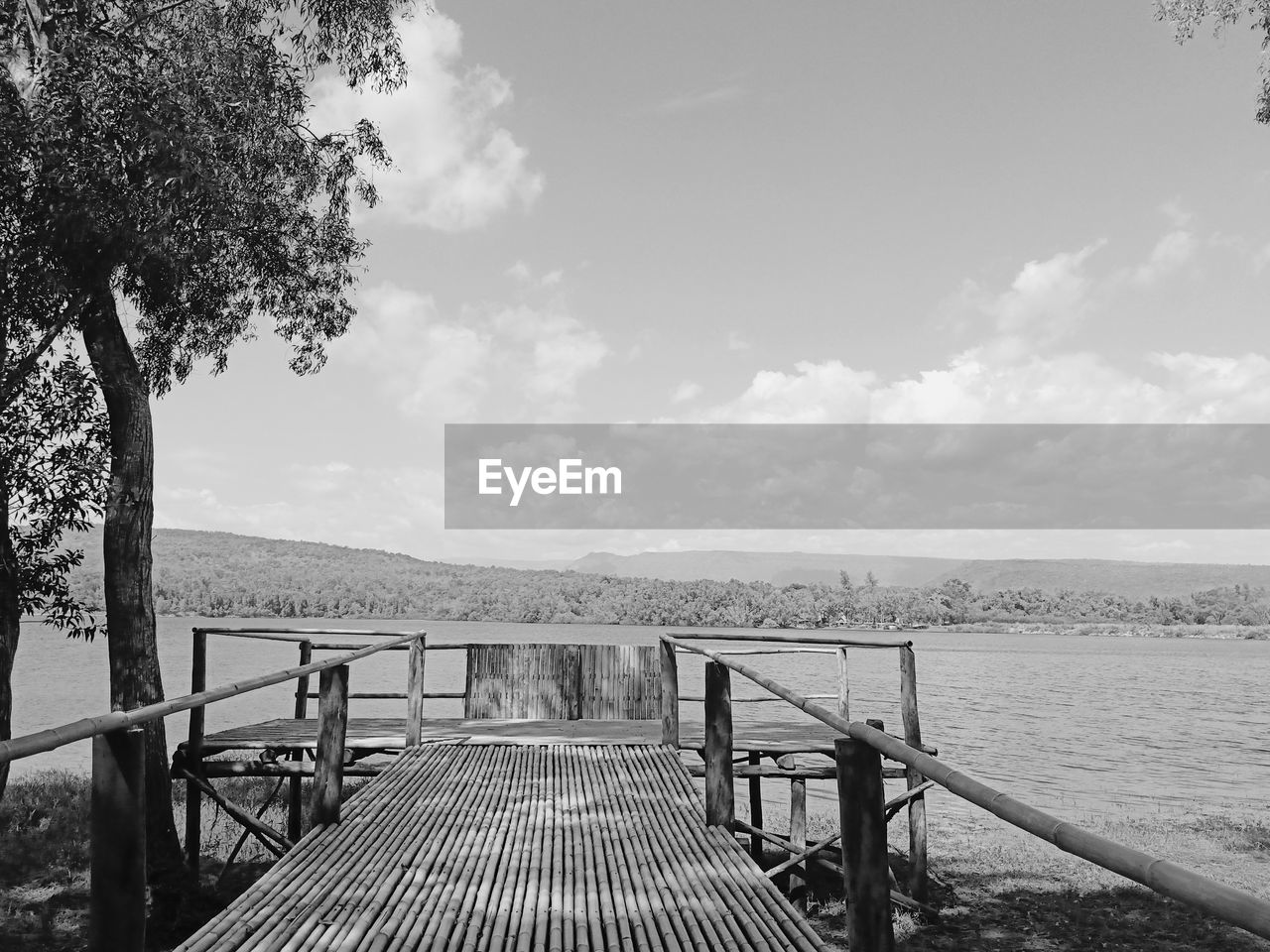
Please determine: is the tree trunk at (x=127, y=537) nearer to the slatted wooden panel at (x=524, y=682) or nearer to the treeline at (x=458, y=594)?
the slatted wooden panel at (x=524, y=682)

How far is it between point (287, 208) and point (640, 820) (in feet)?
32.5

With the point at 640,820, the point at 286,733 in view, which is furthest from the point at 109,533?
the point at 640,820

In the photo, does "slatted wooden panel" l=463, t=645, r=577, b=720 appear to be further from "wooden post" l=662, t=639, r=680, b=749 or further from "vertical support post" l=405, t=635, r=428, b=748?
"wooden post" l=662, t=639, r=680, b=749

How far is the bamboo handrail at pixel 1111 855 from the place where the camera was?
128 cm

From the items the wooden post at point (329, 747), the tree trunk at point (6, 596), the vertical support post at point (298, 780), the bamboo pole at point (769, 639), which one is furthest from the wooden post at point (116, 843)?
the tree trunk at point (6, 596)

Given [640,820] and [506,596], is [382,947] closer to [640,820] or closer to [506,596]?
[640,820]

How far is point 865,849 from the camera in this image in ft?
9.17

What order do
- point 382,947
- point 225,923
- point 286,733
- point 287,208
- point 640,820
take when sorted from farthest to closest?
1. point 287,208
2. point 286,733
3. point 640,820
4. point 225,923
5. point 382,947

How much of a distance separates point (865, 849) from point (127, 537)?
31.8ft

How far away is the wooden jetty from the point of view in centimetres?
279

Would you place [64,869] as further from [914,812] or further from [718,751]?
[914,812]

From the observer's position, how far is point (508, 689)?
1190 cm

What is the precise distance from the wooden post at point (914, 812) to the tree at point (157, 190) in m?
7.62

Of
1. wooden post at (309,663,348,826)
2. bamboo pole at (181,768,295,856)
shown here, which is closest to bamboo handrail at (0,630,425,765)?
wooden post at (309,663,348,826)
